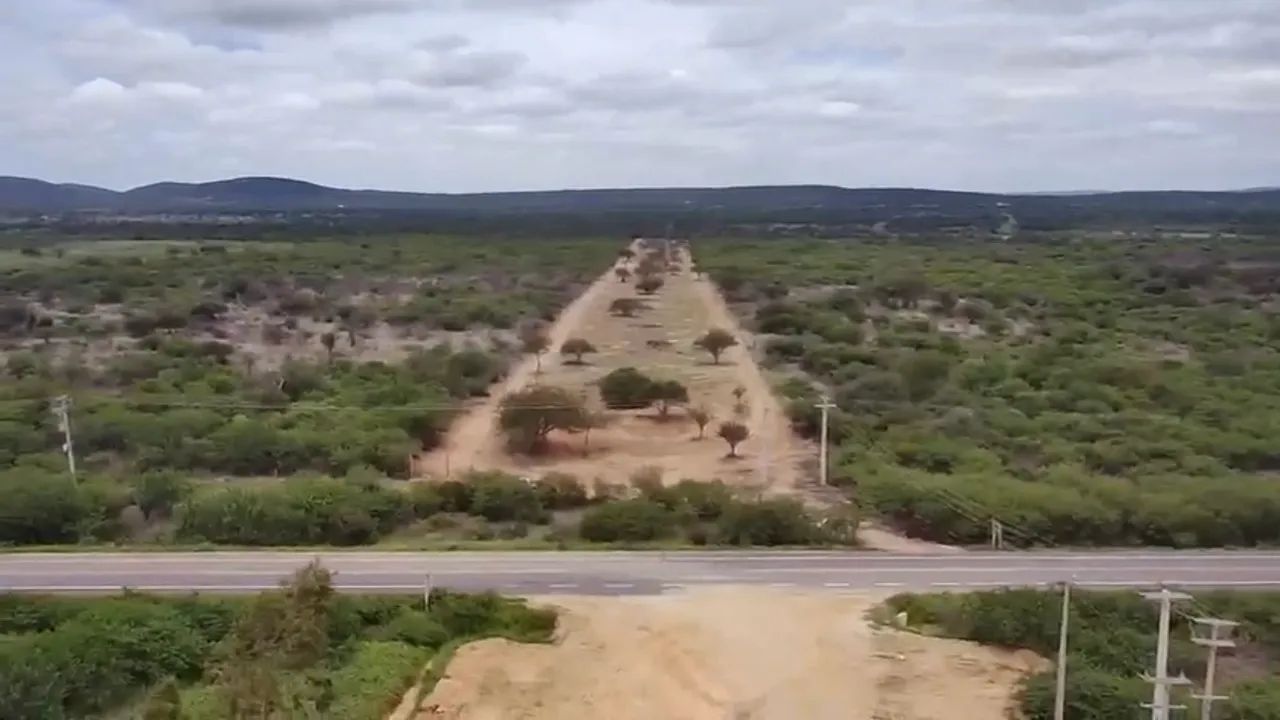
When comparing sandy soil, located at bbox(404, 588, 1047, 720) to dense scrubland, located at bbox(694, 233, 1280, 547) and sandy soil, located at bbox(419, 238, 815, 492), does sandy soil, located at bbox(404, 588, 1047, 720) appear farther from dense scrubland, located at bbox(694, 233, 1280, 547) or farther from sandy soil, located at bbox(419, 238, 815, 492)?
sandy soil, located at bbox(419, 238, 815, 492)

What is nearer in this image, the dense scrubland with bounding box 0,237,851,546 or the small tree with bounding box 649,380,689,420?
the dense scrubland with bounding box 0,237,851,546

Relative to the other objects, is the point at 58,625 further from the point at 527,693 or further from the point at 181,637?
the point at 527,693

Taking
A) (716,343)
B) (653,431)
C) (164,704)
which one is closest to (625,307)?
(716,343)

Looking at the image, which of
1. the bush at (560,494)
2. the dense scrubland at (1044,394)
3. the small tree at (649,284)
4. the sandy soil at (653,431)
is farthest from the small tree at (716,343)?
the small tree at (649,284)

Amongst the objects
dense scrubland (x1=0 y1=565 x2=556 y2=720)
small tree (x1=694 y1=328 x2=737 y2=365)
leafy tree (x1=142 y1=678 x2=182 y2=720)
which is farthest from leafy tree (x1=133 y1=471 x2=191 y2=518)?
small tree (x1=694 y1=328 x2=737 y2=365)

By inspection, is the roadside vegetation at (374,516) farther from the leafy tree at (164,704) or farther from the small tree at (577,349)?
the small tree at (577,349)

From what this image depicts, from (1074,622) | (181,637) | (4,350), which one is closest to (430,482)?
(181,637)

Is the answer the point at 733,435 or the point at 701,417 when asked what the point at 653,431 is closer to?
the point at 701,417
